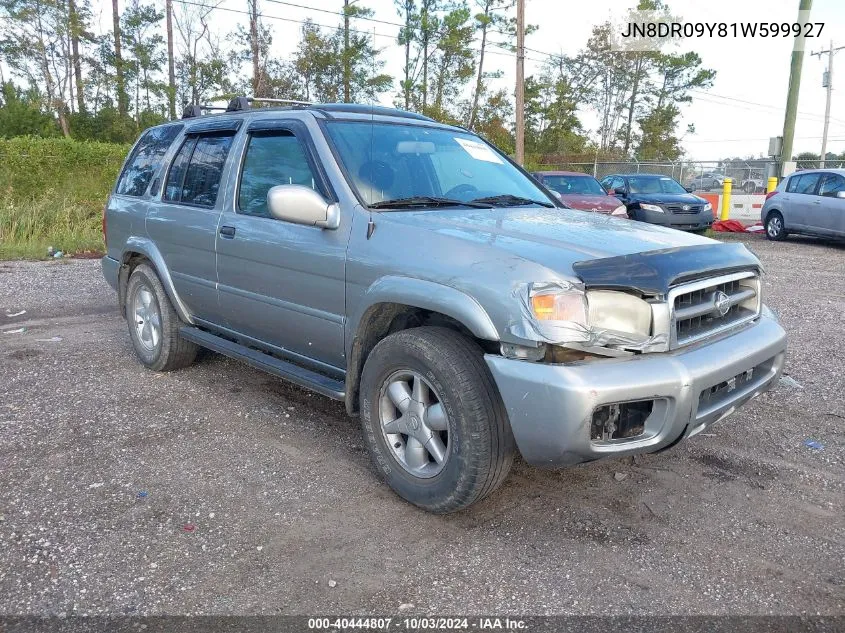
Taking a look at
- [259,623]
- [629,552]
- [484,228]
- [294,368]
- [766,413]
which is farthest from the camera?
[766,413]

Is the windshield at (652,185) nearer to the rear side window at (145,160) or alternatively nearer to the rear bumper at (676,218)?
the rear bumper at (676,218)

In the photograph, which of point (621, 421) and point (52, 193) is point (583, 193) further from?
point (621, 421)

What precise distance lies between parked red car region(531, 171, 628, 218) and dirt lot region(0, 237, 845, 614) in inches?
333

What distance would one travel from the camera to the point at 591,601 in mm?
2555

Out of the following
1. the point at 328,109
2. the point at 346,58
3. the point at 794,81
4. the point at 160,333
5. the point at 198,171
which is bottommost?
the point at 160,333

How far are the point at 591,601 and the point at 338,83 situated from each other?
35.3 m

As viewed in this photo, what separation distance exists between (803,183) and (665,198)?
2757 millimetres

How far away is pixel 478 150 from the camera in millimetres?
4367

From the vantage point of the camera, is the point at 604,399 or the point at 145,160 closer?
the point at 604,399

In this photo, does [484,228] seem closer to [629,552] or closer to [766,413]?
[629,552]

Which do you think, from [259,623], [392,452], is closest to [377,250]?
[392,452]

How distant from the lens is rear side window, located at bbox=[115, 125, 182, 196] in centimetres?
512

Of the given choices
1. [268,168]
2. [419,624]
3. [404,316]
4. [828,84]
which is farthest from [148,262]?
[828,84]

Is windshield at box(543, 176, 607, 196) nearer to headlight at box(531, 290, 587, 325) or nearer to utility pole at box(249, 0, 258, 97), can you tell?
headlight at box(531, 290, 587, 325)
